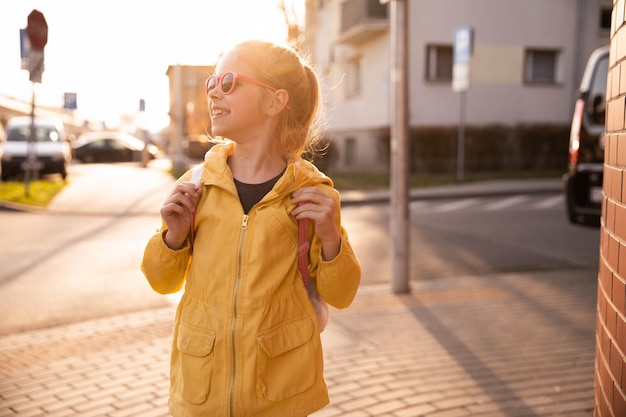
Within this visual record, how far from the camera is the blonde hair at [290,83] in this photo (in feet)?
7.02

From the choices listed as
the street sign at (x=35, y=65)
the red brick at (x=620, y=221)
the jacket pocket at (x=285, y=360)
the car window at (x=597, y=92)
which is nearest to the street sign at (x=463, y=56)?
the car window at (x=597, y=92)

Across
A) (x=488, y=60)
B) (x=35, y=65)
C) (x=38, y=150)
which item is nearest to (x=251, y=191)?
(x=35, y=65)

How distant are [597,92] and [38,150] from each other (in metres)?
17.7

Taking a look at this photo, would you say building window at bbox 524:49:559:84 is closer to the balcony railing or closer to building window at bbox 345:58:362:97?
the balcony railing

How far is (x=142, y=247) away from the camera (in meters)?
9.10

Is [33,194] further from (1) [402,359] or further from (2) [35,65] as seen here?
(1) [402,359]

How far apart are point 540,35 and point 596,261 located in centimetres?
1842

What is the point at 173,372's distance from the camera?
2227 mm

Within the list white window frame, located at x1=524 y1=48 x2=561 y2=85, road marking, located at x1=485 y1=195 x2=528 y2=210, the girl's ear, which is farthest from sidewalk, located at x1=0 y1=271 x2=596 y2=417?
white window frame, located at x1=524 y1=48 x2=561 y2=85

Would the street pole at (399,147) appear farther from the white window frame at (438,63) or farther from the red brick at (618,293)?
the white window frame at (438,63)

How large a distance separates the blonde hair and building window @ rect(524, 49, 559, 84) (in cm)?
2362

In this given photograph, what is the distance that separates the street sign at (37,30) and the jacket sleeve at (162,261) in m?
11.8

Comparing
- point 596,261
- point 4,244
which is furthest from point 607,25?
point 4,244

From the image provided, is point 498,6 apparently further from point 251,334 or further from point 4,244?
point 251,334
